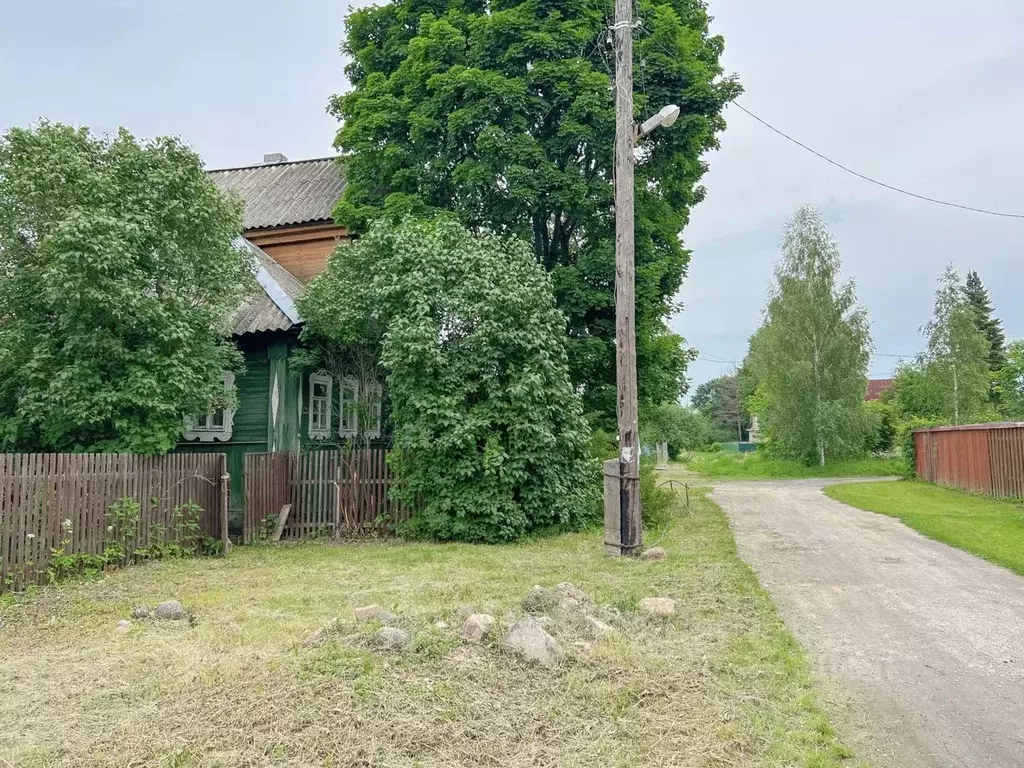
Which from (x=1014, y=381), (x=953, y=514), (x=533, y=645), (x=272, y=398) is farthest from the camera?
(x=1014, y=381)

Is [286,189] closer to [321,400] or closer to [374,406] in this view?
[321,400]

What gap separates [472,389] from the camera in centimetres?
1098

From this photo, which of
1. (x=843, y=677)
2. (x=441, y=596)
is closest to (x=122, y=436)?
(x=441, y=596)

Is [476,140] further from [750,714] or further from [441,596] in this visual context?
[750,714]

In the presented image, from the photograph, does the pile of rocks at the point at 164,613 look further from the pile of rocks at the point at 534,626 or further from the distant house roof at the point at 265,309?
the distant house roof at the point at 265,309

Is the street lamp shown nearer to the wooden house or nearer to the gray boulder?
the gray boulder

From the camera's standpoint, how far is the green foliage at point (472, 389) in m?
10.9

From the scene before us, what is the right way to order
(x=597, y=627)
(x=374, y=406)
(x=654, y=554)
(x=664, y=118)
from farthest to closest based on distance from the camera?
(x=374, y=406) → (x=664, y=118) → (x=654, y=554) → (x=597, y=627)

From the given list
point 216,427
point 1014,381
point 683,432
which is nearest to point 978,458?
point 1014,381

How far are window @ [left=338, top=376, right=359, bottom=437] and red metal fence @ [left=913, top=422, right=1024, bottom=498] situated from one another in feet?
48.7

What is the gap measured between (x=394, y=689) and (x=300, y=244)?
45.6ft

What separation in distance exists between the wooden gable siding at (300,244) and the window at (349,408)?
133 inches

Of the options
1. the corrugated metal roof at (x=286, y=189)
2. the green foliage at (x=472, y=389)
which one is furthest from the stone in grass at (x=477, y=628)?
the corrugated metal roof at (x=286, y=189)

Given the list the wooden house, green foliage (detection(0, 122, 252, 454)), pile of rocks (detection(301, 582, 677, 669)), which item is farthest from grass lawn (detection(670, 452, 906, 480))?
pile of rocks (detection(301, 582, 677, 669))
